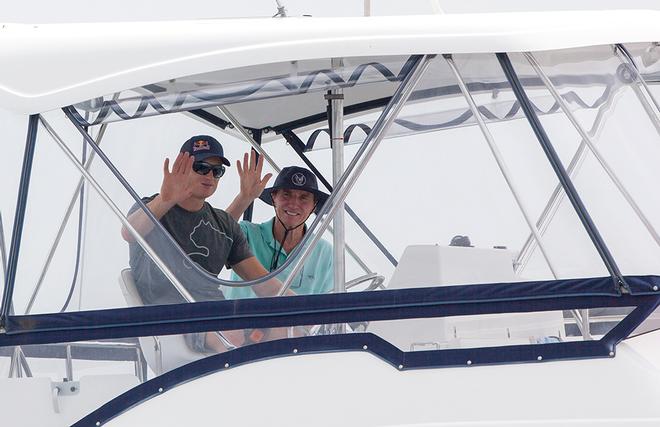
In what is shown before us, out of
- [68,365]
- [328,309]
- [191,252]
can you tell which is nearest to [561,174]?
[328,309]

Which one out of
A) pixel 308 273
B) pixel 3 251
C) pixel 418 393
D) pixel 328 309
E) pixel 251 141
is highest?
pixel 251 141

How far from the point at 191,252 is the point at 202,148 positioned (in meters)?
0.36

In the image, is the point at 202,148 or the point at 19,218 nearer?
the point at 19,218

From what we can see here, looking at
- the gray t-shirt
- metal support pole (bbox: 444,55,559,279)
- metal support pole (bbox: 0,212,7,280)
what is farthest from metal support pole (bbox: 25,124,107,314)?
metal support pole (bbox: 444,55,559,279)

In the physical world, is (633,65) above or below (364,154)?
above

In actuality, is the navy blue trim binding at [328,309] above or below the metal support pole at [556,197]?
below

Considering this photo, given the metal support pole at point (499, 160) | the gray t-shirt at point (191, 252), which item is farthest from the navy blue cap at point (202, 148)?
the metal support pole at point (499, 160)

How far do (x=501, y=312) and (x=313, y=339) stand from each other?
612mm

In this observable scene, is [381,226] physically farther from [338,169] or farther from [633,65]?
[633,65]

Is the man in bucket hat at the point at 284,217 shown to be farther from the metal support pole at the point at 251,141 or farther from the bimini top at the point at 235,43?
the bimini top at the point at 235,43

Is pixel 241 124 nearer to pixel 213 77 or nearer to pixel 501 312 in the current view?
pixel 213 77

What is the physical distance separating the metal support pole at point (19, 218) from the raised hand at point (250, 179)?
0.70m

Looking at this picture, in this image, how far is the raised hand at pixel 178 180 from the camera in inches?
140

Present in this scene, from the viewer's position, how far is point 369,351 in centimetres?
337
